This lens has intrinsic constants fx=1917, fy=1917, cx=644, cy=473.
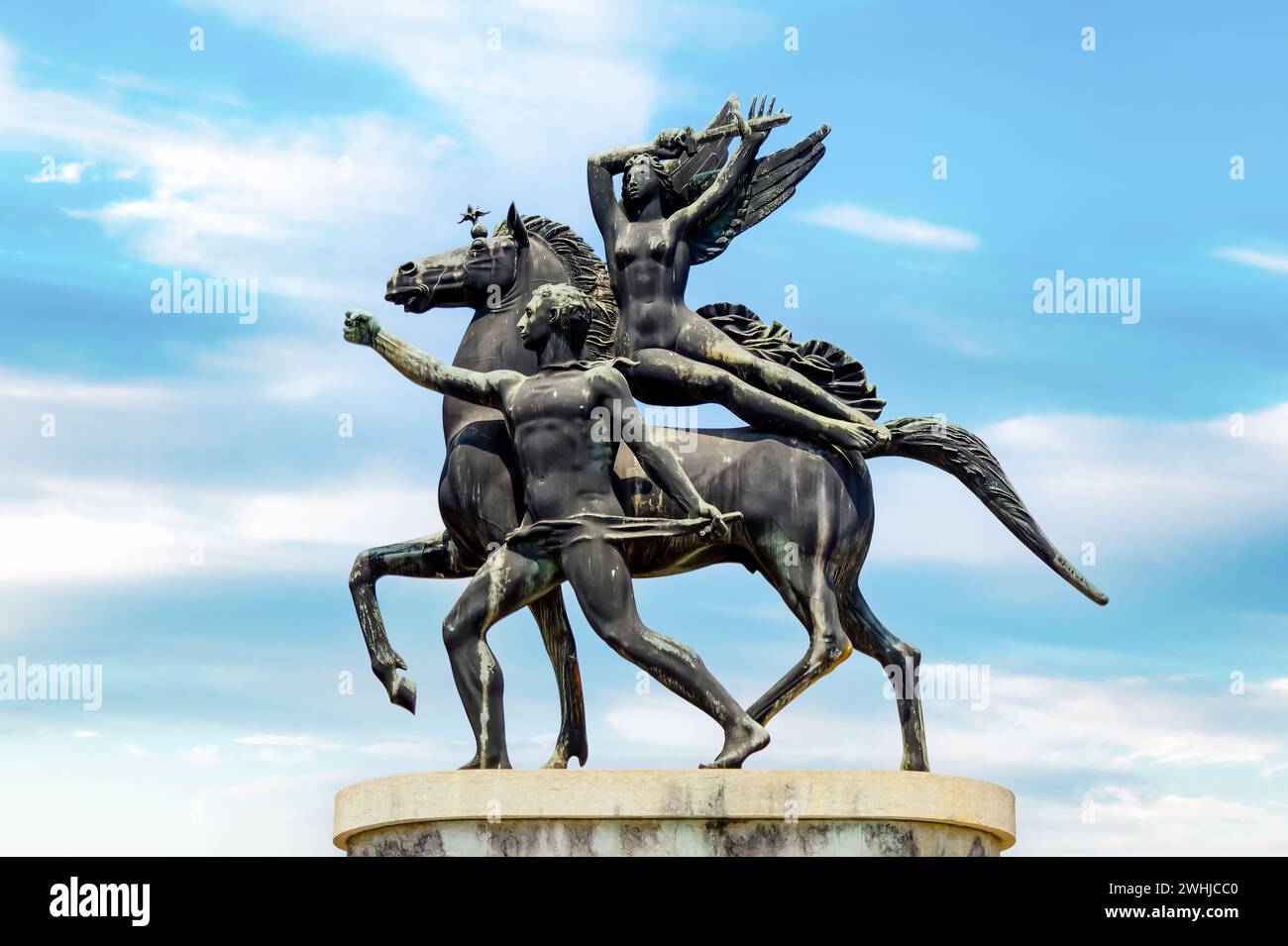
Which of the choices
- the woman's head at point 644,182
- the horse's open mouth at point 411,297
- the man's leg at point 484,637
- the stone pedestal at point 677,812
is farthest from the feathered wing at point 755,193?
the stone pedestal at point 677,812

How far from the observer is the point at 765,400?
11.1 meters

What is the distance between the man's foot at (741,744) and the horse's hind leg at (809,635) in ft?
1.42

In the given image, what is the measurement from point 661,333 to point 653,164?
46.2 inches

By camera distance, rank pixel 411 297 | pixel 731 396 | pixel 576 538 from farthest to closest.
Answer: pixel 411 297, pixel 731 396, pixel 576 538

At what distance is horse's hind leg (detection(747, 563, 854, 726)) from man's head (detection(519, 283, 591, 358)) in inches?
68.9

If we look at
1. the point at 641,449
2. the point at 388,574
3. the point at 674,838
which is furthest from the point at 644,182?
the point at 674,838

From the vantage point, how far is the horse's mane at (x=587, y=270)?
11727mm

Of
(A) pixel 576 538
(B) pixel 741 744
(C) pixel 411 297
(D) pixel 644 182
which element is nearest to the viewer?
(B) pixel 741 744

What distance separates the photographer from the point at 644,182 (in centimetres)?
1172

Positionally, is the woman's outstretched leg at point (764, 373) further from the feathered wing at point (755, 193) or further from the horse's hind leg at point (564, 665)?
the horse's hind leg at point (564, 665)

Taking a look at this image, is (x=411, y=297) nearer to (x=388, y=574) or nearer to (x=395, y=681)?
(x=388, y=574)

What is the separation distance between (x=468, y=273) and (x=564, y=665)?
2481mm
